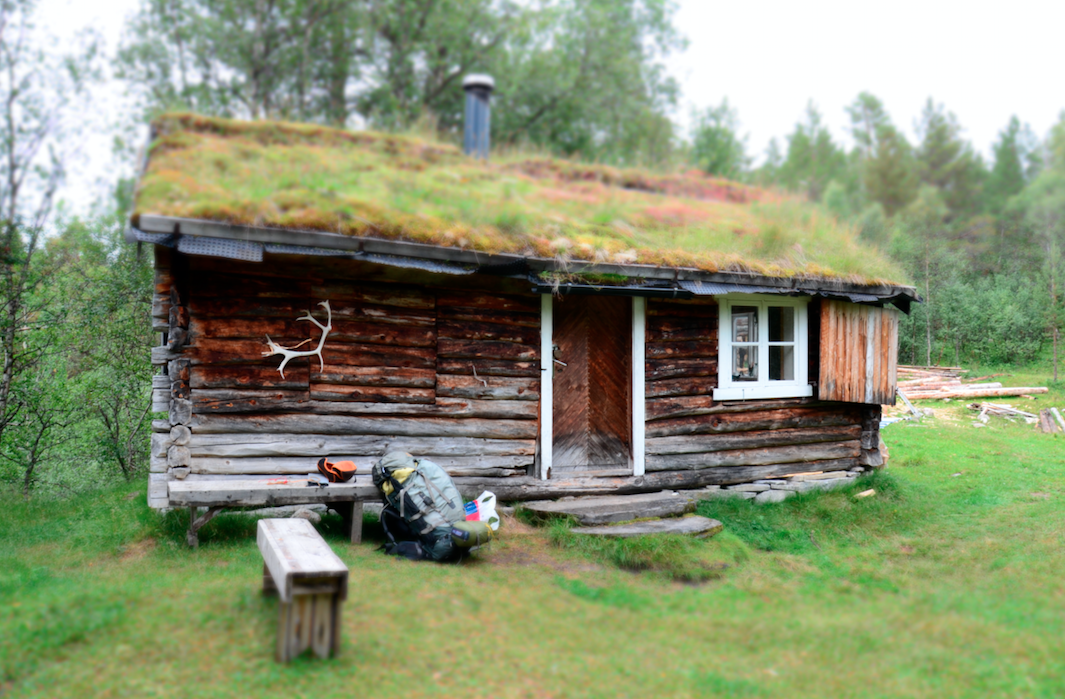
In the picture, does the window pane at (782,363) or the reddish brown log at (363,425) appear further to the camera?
the window pane at (782,363)

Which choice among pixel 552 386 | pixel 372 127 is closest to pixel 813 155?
pixel 372 127

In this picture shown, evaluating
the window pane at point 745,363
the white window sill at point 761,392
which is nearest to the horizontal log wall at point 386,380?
the white window sill at point 761,392

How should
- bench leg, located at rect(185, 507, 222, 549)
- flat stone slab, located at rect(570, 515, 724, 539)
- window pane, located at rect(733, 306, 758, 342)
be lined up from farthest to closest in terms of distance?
window pane, located at rect(733, 306, 758, 342) < flat stone slab, located at rect(570, 515, 724, 539) < bench leg, located at rect(185, 507, 222, 549)

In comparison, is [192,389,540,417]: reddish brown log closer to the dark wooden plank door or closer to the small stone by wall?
the dark wooden plank door

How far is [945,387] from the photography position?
20.1 m

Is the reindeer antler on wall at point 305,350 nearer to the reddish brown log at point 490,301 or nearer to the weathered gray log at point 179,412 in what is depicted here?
the weathered gray log at point 179,412

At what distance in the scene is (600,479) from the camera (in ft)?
26.8

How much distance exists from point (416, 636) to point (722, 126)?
85.9ft

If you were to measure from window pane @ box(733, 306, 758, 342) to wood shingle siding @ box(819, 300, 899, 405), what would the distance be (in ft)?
2.85

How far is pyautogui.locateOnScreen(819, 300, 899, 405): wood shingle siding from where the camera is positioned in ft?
29.9

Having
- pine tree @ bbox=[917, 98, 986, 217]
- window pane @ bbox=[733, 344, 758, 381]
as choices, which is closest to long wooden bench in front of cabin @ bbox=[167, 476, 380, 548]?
Result: window pane @ bbox=[733, 344, 758, 381]

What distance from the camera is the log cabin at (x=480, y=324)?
6.57 m

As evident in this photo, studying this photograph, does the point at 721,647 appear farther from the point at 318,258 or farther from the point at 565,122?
the point at 565,122

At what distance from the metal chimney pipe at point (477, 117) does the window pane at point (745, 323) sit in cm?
464
